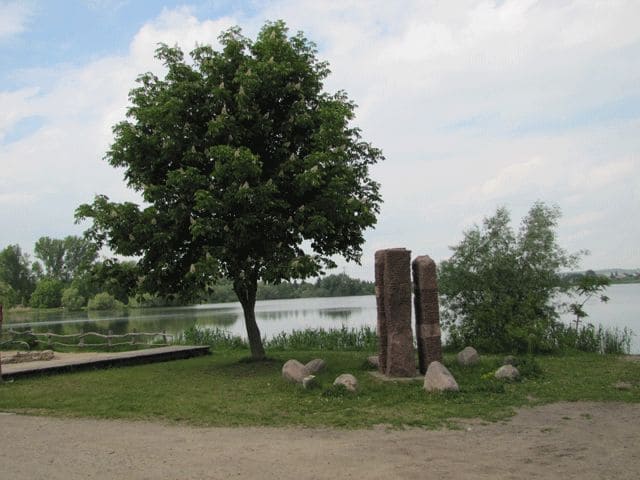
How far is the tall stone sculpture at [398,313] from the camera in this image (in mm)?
12625

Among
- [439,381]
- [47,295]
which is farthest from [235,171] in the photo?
[47,295]

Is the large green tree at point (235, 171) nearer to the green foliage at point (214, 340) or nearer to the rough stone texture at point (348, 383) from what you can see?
the rough stone texture at point (348, 383)

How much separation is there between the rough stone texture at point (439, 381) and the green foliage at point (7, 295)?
3075 inches

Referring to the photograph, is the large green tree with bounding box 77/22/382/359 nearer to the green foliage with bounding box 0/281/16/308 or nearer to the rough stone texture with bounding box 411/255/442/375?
the rough stone texture with bounding box 411/255/442/375

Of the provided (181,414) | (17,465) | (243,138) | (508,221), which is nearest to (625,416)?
(181,414)

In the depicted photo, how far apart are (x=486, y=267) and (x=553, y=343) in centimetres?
319

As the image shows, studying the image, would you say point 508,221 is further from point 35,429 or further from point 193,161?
point 35,429

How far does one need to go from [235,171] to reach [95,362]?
25.6 feet

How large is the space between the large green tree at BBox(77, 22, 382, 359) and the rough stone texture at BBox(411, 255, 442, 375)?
7.52 feet

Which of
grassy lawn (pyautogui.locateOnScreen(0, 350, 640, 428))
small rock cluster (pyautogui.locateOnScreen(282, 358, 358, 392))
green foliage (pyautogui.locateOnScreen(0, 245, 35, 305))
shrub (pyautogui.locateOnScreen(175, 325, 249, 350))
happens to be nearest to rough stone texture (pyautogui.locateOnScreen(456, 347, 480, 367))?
grassy lawn (pyautogui.locateOnScreen(0, 350, 640, 428))

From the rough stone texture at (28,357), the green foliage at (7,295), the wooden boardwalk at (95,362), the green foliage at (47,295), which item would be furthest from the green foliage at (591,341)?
the green foliage at (47,295)

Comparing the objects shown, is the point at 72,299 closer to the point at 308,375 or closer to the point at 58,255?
the point at 58,255

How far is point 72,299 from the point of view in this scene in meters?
81.1

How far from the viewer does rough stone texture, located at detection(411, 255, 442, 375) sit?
510 inches
